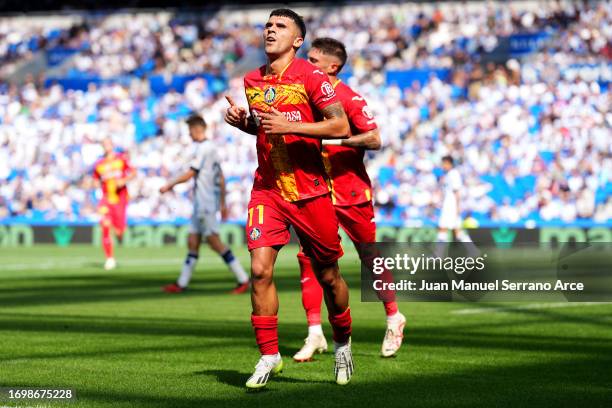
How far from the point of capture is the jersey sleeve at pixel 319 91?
789cm

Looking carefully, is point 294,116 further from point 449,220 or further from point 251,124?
point 449,220

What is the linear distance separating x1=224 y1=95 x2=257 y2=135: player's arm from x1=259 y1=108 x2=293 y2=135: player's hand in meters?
0.44

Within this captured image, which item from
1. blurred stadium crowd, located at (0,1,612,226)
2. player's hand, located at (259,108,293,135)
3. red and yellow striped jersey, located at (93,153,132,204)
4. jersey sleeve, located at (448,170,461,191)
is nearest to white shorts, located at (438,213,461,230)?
jersey sleeve, located at (448,170,461,191)

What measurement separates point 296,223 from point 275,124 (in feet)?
2.69

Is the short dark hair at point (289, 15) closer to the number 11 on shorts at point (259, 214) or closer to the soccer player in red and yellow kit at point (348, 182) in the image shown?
the number 11 on shorts at point (259, 214)

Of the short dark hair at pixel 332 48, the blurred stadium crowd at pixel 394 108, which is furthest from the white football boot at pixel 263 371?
the blurred stadium crowd at pixel 394 108

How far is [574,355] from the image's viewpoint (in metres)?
9.85

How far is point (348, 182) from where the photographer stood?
33.6 feet

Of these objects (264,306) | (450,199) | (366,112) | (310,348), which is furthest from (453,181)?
(264,306)

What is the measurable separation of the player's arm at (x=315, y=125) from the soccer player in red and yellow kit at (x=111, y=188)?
49.4ft

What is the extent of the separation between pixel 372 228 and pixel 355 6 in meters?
30.9

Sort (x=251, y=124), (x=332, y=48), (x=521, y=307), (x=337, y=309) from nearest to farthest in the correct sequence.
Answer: (x=251, y=124)
(x=337, y=309)
(x=332, y=48)
(x=521, y=307)

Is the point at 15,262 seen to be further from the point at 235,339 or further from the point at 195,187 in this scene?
the point at 235,339

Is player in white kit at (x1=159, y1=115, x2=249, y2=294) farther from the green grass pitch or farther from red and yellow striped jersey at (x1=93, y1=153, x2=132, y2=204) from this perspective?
red and yellow striped jersey at (x1=93, y1=153, x2=132, y2=204)
